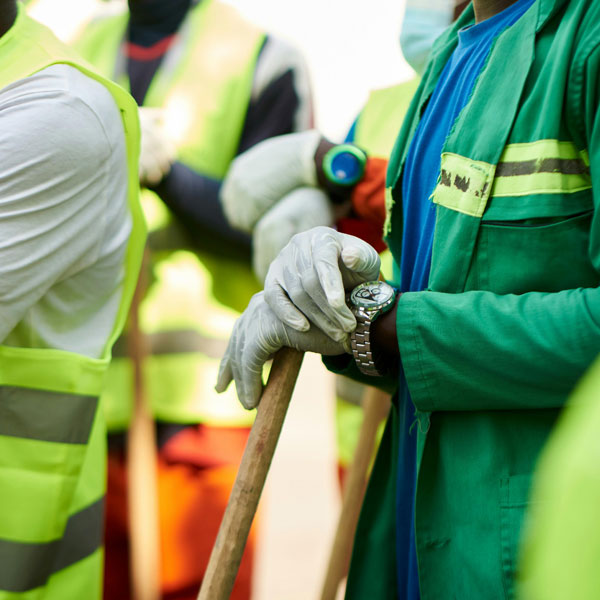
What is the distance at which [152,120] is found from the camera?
2.16m

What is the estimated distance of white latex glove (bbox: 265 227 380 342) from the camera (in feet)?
3.34

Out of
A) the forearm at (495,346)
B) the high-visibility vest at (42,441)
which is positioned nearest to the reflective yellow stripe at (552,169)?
the forearm at (495,346)

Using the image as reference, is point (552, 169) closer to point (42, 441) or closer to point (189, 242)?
point (42, 441)

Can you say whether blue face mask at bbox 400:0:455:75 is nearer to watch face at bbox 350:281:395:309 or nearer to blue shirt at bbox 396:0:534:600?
blue shirt at bbox 396:0:534:600

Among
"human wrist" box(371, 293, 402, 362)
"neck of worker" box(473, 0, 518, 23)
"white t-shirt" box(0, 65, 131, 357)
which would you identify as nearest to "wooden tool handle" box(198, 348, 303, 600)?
"human wrist" box(371, 293, 402, 362)

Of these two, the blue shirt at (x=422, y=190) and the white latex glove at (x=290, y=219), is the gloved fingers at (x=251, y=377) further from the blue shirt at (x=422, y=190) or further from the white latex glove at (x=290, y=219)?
the white latex glove at (x=290, y=219)

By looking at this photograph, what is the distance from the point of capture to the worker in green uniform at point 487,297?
0.93 meters

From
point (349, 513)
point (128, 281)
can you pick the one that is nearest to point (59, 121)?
point (128, 281)

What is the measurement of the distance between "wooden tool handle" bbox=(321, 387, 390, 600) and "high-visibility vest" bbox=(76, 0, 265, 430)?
51 cm

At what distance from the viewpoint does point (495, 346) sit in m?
0.94

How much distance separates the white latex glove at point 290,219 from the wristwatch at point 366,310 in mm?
617

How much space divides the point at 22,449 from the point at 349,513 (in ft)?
1.99

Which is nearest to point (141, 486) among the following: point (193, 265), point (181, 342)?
point (181, 342)

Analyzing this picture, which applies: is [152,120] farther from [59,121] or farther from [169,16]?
[59,121]
